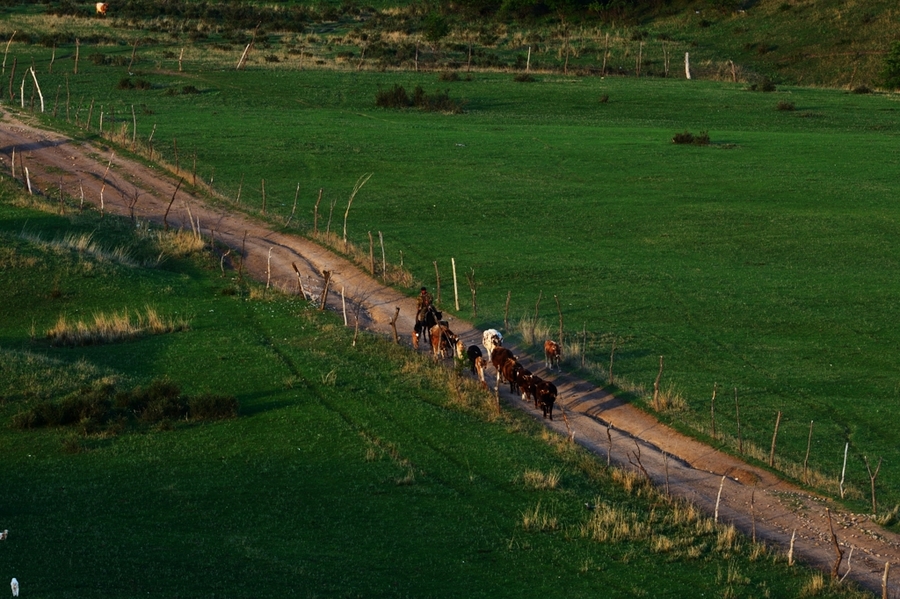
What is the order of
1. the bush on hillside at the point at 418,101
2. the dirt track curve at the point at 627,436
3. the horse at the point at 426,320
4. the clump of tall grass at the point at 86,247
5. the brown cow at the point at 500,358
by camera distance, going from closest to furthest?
1. the dirt track curve at the point at 627,436
2. the brown cow at the point at 500,358
3. the horse at the point at 426,320
4. the clump of tall grass at the point at 86,247
5. the bush on hillside at the point at 418,101

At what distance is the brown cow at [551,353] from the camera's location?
92.0 ft

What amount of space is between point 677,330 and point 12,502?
1978 cm

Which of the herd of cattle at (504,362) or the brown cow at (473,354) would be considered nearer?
the herd of cattle at (504,362)

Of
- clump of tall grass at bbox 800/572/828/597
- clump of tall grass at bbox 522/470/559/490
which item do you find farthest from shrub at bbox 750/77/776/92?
A: clump of tall grass at bbox 800/572/828/597

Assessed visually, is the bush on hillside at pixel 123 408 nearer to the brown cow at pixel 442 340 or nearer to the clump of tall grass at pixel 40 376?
the clump of tall grass at pixel 40 376

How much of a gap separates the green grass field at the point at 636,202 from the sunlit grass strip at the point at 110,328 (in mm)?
8565

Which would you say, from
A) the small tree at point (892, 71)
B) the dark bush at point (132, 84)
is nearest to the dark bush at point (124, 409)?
the dark bush at point (132, 84)

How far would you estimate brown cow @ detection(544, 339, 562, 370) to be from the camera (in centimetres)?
2805

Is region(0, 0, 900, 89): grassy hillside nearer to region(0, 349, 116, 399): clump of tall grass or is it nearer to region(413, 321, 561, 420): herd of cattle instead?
region(413, 321, 561, 420): herd of cattle

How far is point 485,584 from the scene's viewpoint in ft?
54.3

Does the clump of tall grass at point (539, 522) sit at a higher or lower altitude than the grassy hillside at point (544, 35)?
lower

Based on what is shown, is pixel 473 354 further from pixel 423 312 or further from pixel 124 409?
pixel 124 409

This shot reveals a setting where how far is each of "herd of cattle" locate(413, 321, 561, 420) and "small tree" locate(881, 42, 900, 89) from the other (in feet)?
189

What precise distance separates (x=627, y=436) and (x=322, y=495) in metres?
7.74
